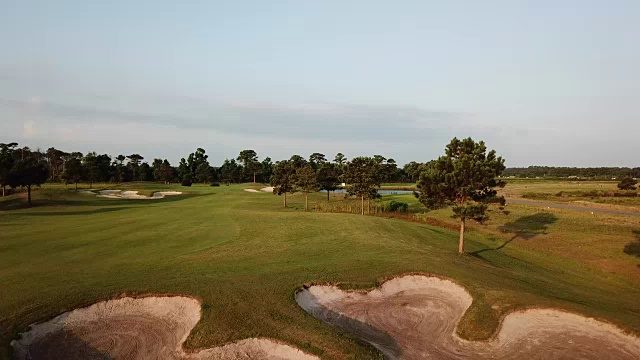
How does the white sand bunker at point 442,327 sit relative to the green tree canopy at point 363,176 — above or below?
below

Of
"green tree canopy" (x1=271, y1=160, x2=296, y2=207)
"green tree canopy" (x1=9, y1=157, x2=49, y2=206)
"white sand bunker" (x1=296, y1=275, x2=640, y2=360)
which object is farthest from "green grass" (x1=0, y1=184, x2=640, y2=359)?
"green tree canopy" (x1=271, y1=160, x2=296, y2=207)

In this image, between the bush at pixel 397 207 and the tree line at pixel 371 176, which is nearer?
the tree line at pixel 371 176

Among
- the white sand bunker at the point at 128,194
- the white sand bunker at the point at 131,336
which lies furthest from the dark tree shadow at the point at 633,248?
the white sand bunker at the point at 128,194

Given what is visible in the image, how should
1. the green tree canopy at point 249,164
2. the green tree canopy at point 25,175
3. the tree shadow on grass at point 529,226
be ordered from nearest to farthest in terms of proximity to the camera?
the tree shadow on grass at point 529,226, the green tree canopy at point 25,175, the green tree canopy at point 249,164

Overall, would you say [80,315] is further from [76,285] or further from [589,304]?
[589,304]

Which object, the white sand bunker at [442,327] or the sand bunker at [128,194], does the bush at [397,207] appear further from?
the sand bunker at [128,194]

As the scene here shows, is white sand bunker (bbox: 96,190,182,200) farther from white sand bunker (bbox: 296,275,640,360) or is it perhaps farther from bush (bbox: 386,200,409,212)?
white sand bunker (bbox: 296,275,640,360)

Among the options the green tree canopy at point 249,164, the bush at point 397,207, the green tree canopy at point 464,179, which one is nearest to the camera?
the green tree canopy at point 464,179

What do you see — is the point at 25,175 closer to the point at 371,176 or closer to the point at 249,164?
the point at 371,176
